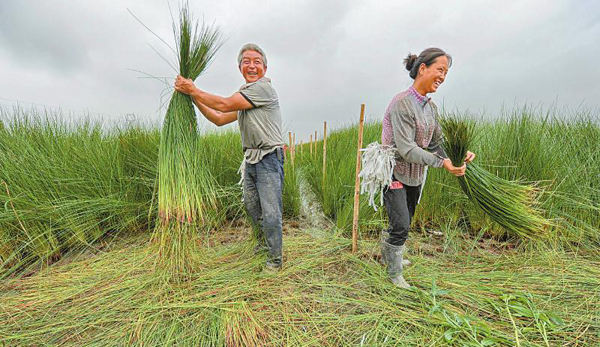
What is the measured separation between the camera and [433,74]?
59.9 inches

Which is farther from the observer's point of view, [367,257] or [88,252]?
[88,252]

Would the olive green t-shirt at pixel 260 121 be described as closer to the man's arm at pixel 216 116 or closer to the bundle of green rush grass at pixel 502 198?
the man's arm at pixel 216 116

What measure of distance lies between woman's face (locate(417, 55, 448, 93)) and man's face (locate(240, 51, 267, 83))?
98 centimetres

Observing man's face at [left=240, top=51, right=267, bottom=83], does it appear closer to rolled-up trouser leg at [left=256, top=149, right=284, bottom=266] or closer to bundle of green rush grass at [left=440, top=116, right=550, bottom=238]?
rolled-up trouser leg at [left=256, top=149, right=284, bottom=266]

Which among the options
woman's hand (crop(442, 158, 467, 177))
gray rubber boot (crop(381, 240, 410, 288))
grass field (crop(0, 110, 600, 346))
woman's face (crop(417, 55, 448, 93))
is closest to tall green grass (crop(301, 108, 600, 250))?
grass field (crop(0, 110, 600, 346))

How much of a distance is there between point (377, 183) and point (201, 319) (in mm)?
1261

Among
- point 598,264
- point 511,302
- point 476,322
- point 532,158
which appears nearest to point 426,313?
point 476,322

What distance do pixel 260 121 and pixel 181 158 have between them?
515mm

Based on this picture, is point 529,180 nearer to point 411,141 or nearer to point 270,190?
point 411,141

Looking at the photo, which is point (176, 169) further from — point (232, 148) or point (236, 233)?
point (232, 148)

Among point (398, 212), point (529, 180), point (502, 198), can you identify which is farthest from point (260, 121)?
point (529, 180)

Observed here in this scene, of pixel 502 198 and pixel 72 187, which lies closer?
pixel 502 198

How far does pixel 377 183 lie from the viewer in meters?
1.70

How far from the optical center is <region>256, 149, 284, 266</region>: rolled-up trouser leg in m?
1.78
